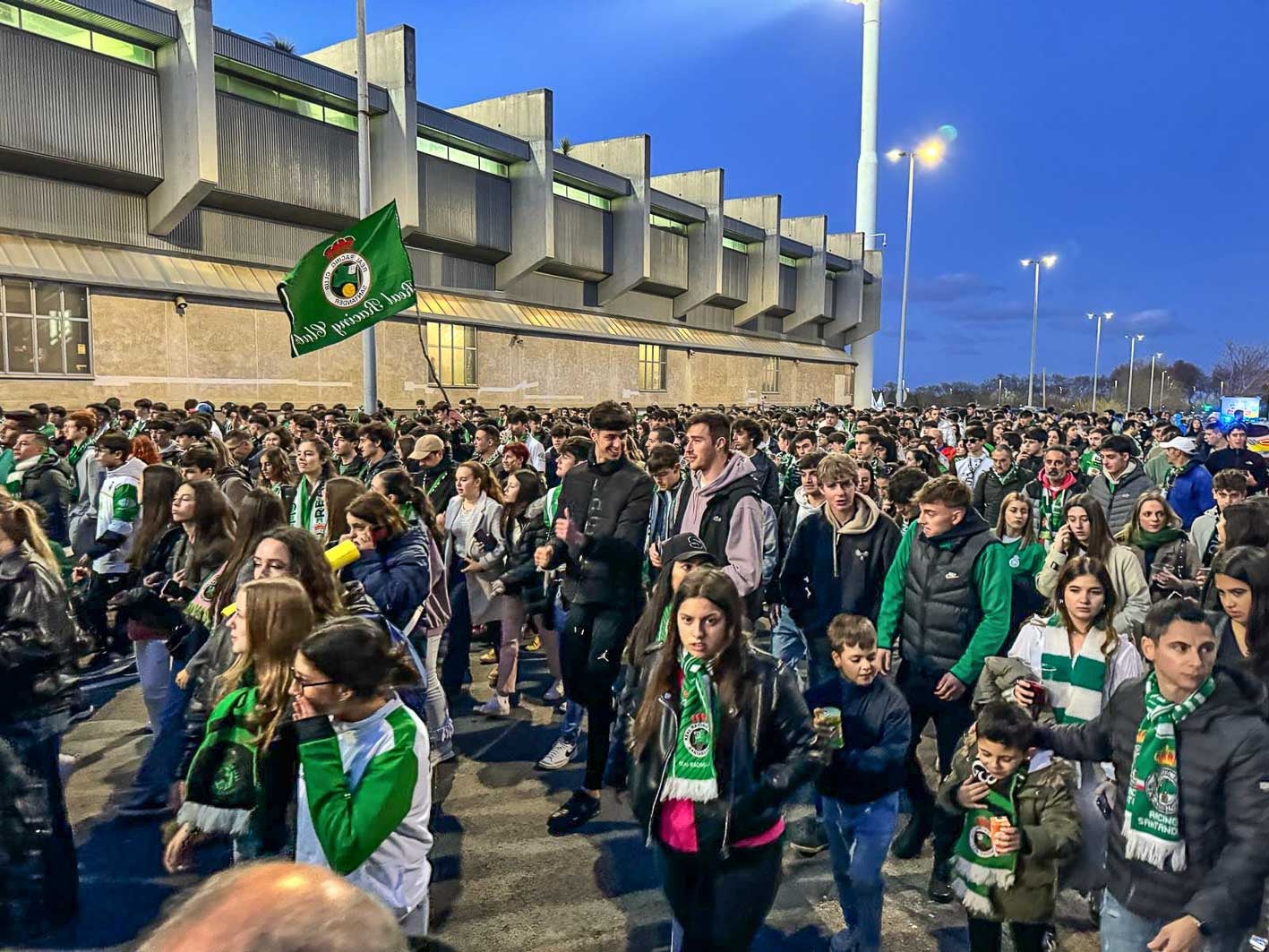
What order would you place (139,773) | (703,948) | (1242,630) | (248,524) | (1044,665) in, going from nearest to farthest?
(703,948) < (1242,630) < (1044,665) < (248,524) < (139,773)

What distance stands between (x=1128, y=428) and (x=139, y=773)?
19.3 meters

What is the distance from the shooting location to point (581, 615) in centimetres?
485

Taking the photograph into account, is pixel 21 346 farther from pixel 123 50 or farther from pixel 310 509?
pixel 310 509

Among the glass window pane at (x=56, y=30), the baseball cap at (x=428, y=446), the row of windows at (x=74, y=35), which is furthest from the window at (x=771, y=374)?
the baseball cap at (x=428, y=446)

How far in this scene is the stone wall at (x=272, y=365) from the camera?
2067cm

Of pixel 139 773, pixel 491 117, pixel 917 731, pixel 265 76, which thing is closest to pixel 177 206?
pixel 265 76

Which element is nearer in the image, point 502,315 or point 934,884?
point 934,884

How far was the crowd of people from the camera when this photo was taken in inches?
99.8

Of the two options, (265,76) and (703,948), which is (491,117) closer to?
(265,76)

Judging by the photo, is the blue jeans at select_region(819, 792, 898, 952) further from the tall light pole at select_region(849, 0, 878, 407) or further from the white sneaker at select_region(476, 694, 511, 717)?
the tall light pole at select_region(849, 0, 878, 407)

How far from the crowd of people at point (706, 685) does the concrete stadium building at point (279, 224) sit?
16773 mm

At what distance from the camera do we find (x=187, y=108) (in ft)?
68.5

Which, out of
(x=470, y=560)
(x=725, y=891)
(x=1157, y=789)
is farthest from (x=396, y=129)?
(x=1157, y=789)

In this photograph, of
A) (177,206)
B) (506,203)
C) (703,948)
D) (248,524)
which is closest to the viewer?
(703,948)
